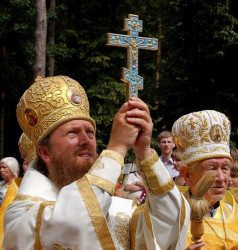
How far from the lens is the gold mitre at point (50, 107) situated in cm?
387

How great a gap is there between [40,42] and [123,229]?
10596 mm

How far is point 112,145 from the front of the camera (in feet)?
10.3

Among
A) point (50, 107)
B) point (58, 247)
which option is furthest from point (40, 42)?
point (58, 247)

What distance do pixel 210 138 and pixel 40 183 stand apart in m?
1.98

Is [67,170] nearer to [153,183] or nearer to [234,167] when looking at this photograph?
[153,183]

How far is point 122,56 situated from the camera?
69.0 ft

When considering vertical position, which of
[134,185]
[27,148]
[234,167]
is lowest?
[134,185]

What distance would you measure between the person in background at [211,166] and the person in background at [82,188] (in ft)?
3.99

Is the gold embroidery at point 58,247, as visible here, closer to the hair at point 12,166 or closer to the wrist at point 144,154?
the wrist at point 144,154

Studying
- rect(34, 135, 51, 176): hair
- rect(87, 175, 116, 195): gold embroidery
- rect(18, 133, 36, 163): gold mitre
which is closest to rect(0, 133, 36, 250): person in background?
rect(18, 133, 36, 163): gold mitre

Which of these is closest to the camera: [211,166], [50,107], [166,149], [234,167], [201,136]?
[50,107]

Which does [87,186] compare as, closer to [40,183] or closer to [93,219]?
[93,219]

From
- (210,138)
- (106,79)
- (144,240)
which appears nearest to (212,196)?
(210,138)

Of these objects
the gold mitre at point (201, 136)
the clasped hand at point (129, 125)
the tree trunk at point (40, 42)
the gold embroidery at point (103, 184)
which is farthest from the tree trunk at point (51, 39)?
the gold embroidery at point (103, 184)
